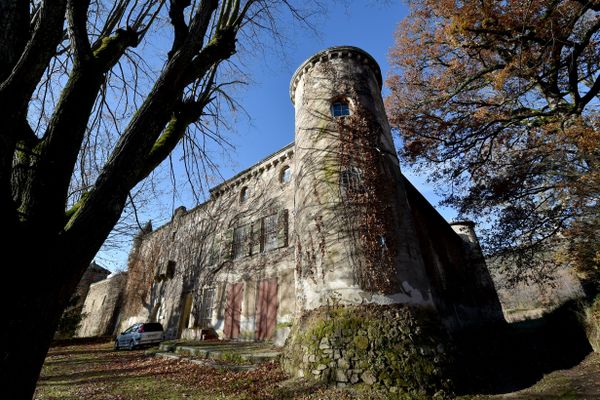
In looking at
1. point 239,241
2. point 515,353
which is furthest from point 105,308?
point 515,353

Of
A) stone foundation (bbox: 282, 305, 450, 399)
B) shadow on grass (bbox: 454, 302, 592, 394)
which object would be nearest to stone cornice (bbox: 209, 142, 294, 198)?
stone foundation (bbox: 282, 305, 450, 399)

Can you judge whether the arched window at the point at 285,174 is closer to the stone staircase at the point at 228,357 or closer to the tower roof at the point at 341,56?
the tower roof at the point at 341,56

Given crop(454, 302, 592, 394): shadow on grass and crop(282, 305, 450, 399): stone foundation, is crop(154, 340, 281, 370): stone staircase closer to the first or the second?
crop(282, 305, 450, 399): stone foundation

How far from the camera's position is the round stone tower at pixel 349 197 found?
7.32 metres

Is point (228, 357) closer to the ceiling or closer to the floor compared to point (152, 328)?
closer to the floor

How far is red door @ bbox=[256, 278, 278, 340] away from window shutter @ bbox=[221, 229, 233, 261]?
3.07 meters

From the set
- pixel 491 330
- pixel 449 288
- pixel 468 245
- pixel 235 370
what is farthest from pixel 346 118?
pixel 468 245

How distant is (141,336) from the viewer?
14805 millimetres

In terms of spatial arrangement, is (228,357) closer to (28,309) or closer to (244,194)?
(28,309)

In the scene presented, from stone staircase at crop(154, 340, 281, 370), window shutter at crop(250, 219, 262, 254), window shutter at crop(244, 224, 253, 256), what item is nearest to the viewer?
stone staircase at crop(154, 340, 281, 370)

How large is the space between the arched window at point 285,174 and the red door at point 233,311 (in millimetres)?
5153

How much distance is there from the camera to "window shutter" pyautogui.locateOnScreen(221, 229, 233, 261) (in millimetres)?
14930

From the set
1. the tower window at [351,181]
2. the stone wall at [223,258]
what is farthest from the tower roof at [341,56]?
the tower window at [351,181]

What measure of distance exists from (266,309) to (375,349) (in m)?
6.59
